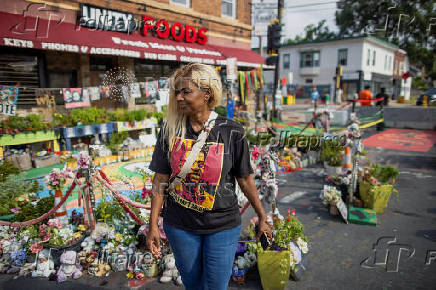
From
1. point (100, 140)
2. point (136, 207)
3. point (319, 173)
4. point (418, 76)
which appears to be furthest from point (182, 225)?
point (418, 76)

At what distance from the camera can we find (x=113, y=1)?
10.4 meters

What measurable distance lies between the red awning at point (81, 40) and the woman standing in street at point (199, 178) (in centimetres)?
766

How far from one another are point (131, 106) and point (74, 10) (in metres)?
3.76

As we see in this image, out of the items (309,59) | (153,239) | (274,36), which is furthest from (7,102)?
(309,59)

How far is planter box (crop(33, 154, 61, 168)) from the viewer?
24.5 feet

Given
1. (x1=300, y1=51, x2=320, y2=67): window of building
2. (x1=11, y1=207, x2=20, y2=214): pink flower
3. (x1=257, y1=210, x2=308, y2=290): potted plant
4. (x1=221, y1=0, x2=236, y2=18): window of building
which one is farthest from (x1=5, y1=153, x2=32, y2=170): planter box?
(x1=300, y1=51, x2=320, y2=67): window of building

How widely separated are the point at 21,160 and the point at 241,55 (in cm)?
1123

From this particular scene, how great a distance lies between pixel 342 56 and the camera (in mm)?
34531

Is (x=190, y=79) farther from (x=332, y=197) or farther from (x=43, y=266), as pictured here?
(x=332, y=197)

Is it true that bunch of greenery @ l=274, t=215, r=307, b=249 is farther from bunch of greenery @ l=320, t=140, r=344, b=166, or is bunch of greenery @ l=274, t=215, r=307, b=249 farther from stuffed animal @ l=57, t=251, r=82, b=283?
bunch of greenery @ l=320, t=140, r=344, b=166

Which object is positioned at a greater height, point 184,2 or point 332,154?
point 184,2

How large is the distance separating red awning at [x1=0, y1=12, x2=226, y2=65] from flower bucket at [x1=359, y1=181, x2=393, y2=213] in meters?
8.19

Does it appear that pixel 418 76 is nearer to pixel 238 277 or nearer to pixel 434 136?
pixel 434 136

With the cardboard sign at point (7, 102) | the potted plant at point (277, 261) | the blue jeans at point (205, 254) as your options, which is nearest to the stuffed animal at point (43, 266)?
the blue jeans at point (205, 254)
